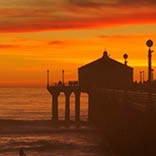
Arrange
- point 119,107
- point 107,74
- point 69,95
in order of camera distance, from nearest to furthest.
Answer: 1. point 119,107
2. point 107,74
3. point 69,95

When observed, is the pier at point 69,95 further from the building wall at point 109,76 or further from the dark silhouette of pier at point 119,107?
the building wall at point 109,76

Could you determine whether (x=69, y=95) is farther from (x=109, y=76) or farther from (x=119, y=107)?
(x=119, y=107)

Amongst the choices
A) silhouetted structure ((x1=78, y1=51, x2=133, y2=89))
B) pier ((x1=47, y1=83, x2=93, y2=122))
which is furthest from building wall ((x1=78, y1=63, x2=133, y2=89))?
pier ((x1=47, y1=83, x2=93, y2=122))

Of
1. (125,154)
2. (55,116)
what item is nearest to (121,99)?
(125,154)

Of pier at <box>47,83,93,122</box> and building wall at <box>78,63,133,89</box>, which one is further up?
building wall at <box>78,63,133,89</box>

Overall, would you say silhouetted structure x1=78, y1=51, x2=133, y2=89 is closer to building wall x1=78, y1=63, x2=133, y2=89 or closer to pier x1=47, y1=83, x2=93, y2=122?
building wall x1=78, y1=63, x2=133, y2=89

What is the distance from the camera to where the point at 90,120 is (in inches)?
2726

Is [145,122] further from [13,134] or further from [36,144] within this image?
[13,134]

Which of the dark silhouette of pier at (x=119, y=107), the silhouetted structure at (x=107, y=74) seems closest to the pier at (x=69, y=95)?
the dark silhouette of pier at (x=119, y=107)

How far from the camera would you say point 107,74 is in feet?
240

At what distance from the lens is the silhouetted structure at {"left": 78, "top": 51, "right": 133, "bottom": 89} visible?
7306 cm

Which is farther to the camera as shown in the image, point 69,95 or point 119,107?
point 69,95

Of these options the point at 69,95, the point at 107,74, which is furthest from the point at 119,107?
the point at 69,95

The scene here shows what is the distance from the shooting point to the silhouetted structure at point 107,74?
73062mm
